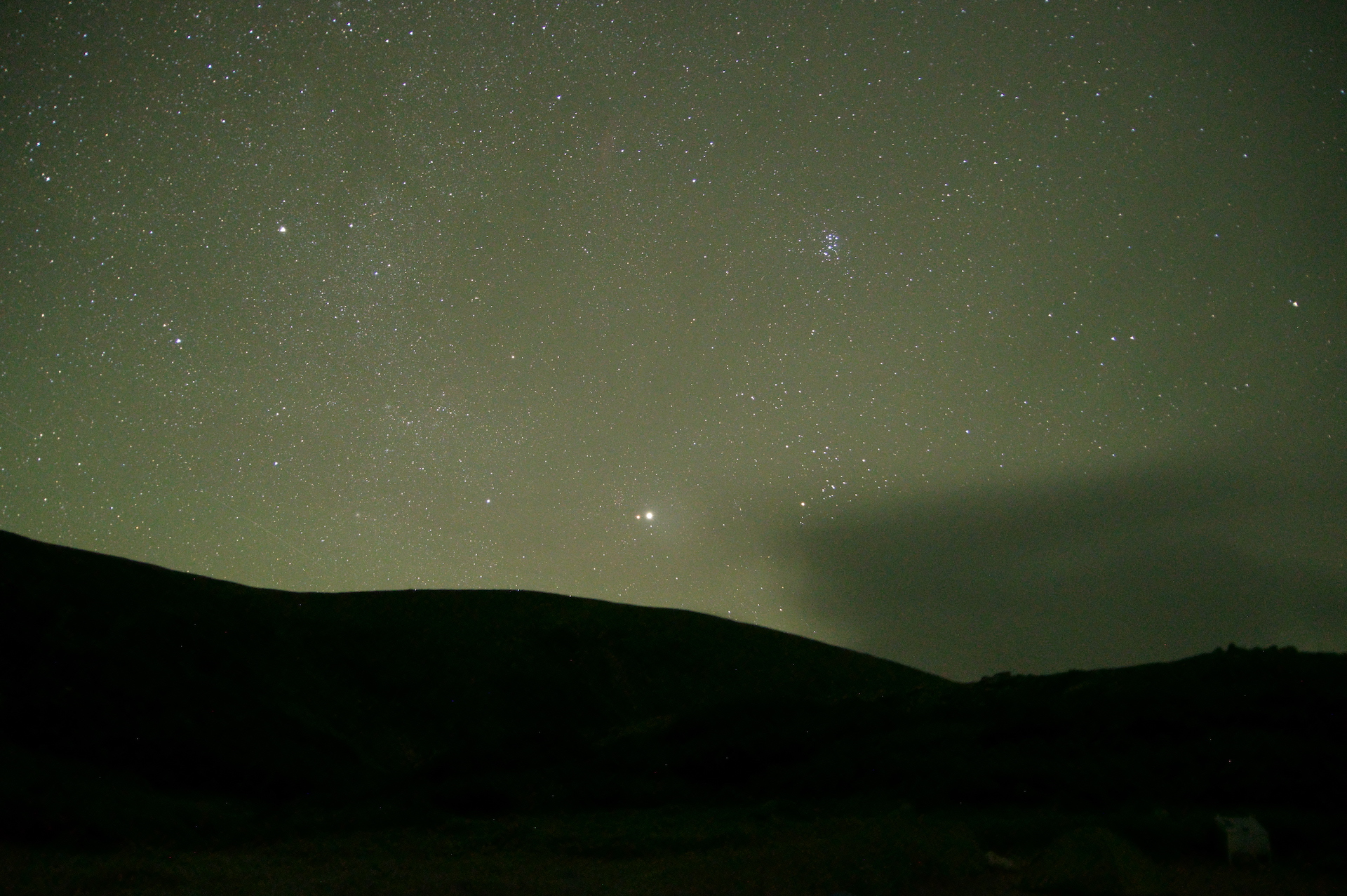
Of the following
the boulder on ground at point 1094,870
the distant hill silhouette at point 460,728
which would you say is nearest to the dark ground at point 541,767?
the distant hill silhouette at point 460,728

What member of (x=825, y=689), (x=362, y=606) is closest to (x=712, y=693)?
(x=825, y=689)

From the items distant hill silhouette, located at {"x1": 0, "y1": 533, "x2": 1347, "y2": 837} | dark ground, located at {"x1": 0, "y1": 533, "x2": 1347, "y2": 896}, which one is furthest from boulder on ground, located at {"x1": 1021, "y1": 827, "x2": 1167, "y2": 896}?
distant hill silhouette, located at {"x1": 0, "y1": 533, "x2": 1347, "y2": 837}

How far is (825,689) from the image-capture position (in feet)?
166

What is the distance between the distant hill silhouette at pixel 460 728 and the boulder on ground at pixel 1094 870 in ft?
26.0

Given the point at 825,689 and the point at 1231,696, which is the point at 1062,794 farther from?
the point at 825,689

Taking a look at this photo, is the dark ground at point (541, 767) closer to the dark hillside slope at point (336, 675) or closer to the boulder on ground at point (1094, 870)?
the dark hillside slope at point (336, 675)

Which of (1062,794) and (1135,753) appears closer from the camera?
(1062,794)

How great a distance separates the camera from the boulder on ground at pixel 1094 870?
892 cm

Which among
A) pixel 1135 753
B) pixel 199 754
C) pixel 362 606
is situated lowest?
pixel 199 754

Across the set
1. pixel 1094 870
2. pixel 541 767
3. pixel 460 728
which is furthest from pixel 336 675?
pixel 1094 870

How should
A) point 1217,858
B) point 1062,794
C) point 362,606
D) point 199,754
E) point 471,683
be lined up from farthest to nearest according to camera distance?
point 362,606 → point 471,683 → point 199,754 → point 1062,794 → point 1217,858

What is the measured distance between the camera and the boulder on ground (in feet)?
29.3

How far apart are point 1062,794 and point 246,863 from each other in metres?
15.4

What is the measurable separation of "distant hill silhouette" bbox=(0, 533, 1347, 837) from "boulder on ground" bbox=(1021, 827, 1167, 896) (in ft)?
26.0
